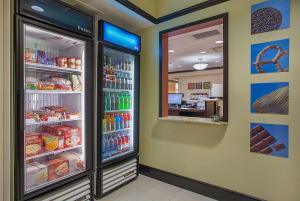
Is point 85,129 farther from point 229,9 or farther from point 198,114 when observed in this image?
point 198,114

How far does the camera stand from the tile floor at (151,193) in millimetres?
2312

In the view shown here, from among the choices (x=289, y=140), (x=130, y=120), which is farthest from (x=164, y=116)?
(x=289, y=140)

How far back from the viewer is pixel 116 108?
2643 mm

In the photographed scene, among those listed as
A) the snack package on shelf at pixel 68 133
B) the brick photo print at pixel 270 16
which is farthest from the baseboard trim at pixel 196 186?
the brick photo print at pixel 270 16

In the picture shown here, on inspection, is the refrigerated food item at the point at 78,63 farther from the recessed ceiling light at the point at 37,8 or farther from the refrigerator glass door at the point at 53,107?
the recessed ceiling light at the point at 37,8

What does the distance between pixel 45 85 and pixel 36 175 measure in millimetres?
898

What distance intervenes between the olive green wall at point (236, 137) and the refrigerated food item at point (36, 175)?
163 centimetres

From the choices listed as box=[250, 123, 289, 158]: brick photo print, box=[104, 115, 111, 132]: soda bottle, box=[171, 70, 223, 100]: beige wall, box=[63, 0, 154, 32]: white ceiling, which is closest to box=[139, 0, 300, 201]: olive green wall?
box=[250, 123, 289, 158]: brick photo print

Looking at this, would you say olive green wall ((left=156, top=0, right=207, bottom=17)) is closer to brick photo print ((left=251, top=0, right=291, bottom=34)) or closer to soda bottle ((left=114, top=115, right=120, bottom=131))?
brick photo print ((left=251, top=0, right=291, bottom=34))

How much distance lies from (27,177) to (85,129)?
677mm

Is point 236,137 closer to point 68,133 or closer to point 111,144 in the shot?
point 111,144

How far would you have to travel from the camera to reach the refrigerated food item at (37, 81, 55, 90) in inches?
71.4

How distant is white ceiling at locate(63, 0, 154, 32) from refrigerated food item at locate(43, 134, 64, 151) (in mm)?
1564

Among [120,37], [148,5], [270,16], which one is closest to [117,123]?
[120,37]
